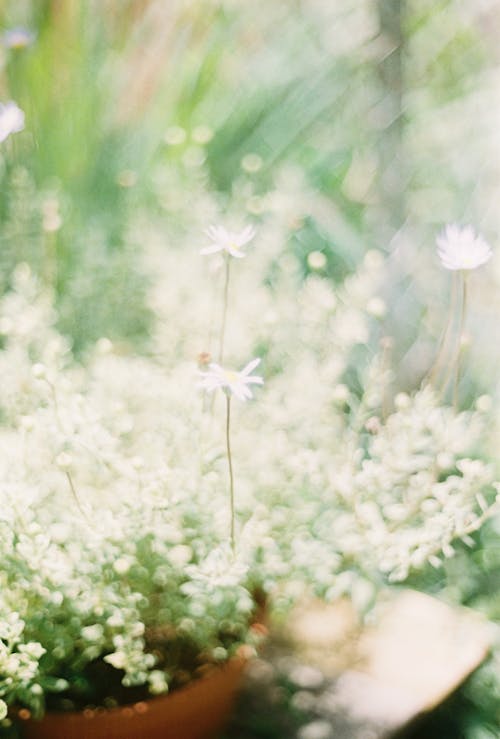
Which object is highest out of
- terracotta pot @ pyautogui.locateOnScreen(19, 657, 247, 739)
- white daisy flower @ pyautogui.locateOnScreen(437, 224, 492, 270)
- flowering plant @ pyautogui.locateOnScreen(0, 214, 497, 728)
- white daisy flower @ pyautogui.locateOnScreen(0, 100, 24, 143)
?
white daisy flower @ pyautogui.locateOnScreen(0, 100, 24, 143)

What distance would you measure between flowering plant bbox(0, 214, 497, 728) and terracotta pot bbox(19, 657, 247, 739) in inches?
0.9

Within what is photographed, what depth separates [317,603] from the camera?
1.31 metres

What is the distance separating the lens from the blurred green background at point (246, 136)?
1307mm

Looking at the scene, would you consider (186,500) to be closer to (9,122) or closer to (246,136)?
(9,122)

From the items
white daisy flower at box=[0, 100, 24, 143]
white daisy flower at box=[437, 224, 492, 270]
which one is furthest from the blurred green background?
white daisy flower at box=[437, 224, 492, 270]

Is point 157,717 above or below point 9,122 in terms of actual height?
below

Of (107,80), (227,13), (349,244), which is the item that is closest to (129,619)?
(349,244)

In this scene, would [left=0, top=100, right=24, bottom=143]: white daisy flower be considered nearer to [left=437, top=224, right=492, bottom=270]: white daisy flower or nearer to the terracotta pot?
[left=437, top=224, right=492, bottom=270]: white daisy flower

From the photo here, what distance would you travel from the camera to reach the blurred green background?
1.31 m

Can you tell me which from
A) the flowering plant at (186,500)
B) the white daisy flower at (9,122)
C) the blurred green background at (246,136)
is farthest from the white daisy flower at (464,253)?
the white daisy flower at (9,122)

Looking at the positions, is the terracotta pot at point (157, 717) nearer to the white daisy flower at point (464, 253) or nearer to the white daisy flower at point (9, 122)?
the white daisy flower at point (464, 253)

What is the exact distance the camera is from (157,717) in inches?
39.0

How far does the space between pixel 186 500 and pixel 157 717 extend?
24 centimetres

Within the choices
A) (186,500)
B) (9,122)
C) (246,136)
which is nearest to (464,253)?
(186,500)
